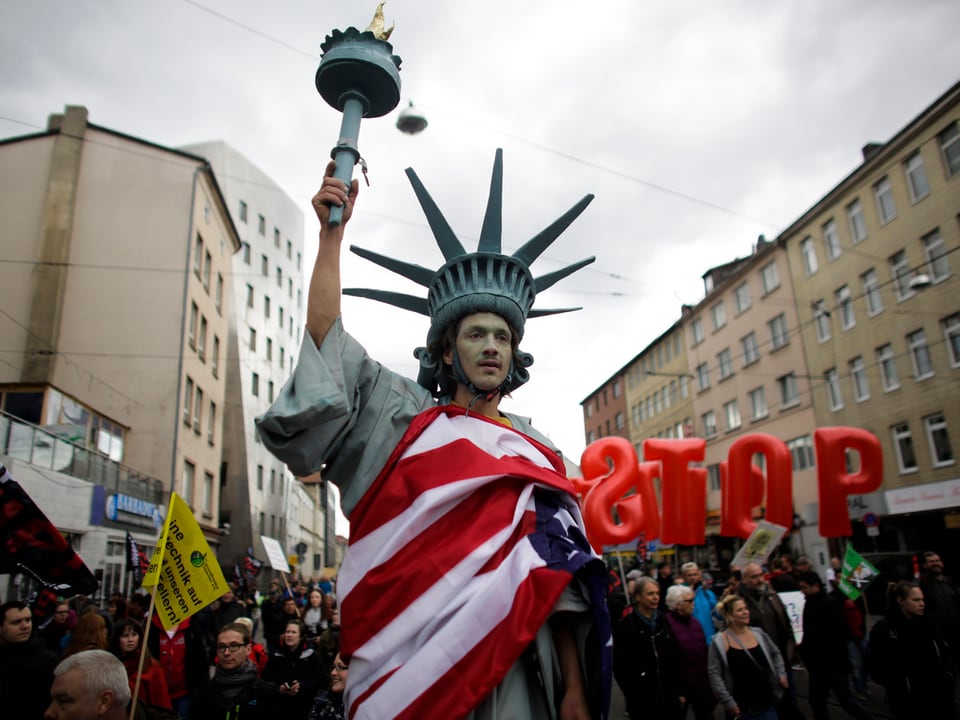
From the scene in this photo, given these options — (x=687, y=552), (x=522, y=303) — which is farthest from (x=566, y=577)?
(x=687, y=552)

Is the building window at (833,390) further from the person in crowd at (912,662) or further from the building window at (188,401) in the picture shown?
the person in crowd at (912,662)

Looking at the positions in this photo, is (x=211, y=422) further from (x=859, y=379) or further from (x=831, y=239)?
(x=831, y=239)

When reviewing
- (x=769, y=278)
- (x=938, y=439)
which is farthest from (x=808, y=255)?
(x=938, y=439)

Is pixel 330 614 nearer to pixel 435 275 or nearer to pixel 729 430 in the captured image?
pixel 435 275

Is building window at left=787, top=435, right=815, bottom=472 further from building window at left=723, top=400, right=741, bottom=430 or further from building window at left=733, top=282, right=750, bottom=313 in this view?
building window at left=733, top=282, right=750, bottom=313

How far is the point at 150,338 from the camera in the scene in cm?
2439

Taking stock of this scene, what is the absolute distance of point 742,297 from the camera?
35.2m

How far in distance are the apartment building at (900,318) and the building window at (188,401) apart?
23.1 meters

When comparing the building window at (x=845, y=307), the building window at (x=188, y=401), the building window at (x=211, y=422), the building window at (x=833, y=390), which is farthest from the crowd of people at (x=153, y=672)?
the building window at (x=833, y=390)

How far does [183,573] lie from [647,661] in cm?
425

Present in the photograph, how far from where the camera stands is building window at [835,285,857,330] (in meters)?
27.5

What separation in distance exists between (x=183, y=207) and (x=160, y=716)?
2428 cm

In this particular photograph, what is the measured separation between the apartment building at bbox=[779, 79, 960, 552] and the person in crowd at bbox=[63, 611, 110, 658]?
21658mm

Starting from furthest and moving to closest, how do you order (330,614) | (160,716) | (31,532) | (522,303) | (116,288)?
(116,288), (330,614), (31,532), (160,716), (522,303)
